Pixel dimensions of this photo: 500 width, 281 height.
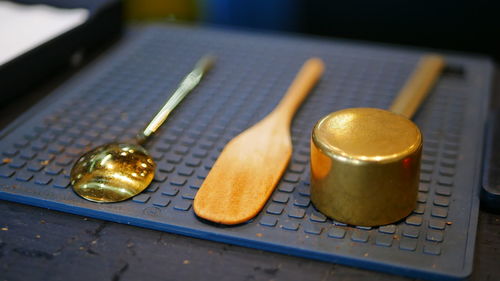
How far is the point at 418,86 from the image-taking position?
831 millimetres

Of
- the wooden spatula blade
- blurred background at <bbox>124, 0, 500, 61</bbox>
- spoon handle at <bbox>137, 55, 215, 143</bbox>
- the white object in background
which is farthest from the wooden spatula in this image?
blurred background at <bbox>124, 0, 500, 61</bbox>

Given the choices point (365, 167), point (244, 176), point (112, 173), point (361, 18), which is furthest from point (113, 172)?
point (361, 18)

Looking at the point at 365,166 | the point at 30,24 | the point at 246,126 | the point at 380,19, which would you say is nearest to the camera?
the point at 365,166

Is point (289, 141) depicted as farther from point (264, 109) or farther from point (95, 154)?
point (95, 154)

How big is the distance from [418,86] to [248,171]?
0.34 m

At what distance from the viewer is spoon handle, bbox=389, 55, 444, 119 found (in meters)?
0.77

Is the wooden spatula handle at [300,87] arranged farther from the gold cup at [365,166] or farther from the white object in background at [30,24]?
the white object in background at [30,24]

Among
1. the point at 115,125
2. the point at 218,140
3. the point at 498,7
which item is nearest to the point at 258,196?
the point at 218,140

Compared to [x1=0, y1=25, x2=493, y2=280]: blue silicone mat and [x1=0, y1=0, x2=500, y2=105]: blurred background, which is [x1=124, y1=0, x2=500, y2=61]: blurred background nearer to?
[x1=0, y1=0, x2=500, y2=105]: blurred background

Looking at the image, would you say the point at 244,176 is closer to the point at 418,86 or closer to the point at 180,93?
the point at 180,93

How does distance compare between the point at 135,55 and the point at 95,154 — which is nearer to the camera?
the point at 95,154

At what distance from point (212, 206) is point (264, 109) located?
258 millimetres

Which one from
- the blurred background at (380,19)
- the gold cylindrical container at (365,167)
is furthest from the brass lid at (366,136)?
the blurred background at (380,19)

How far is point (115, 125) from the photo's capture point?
77 cm
